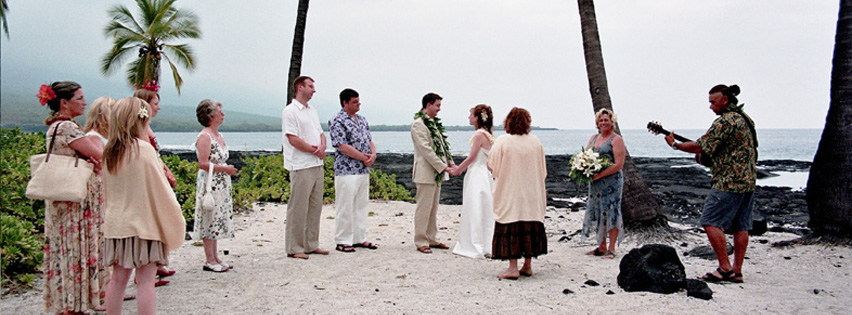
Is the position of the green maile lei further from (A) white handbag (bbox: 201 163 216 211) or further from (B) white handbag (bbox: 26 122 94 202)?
(B) white handbag (bbox: 26 122 94 202)

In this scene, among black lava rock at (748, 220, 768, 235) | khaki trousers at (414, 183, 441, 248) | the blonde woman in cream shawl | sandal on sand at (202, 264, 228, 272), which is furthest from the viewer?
black lava rock at (748, 220, 768, 235)

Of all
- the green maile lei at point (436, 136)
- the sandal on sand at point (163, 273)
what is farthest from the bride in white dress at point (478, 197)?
the sandal on sand at point (163, 273)

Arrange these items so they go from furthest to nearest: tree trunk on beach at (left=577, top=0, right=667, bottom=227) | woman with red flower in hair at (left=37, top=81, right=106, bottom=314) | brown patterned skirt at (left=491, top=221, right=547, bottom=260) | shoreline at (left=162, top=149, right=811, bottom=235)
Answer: shoreline at (left=162, top=149, right=811, bottom=235)
tree trunk on beach at (left=577, top=0, right=667, bottom=227)
brown patterned skirt at (left=491, top=221, right=547, bottom=260)
woman with red flower in hair at (left=37, top=81, right=106, bottom=314)

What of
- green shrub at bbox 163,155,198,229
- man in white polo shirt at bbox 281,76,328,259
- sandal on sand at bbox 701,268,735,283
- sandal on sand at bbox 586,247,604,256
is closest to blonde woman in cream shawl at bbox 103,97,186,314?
man in white polo shirt at bbox 281,76,328,259

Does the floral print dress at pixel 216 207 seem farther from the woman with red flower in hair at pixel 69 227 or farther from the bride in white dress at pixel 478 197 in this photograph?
the bride in white dress at pixel 478 197

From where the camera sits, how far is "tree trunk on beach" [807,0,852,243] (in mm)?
7957

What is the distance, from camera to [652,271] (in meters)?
5.66

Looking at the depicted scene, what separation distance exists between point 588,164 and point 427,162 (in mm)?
2064

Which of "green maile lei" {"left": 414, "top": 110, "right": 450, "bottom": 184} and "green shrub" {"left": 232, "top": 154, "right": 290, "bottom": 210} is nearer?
"green maile lei" {"left": 414, "top": 110, "right": 450, "bottom": 184}

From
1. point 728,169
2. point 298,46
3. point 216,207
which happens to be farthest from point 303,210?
point 298,46

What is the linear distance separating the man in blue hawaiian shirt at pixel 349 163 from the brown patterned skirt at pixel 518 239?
7.07 ft

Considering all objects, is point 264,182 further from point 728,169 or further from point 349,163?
point 728,169

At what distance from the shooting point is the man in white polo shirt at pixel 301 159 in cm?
698

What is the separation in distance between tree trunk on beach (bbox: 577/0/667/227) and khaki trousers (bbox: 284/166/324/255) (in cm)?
452
